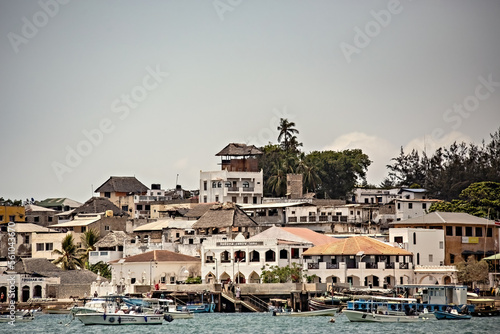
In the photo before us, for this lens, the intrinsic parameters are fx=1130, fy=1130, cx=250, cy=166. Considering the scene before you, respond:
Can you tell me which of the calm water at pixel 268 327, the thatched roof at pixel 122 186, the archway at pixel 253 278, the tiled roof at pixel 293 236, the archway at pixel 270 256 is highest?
the thatched roof at pixel 122 186

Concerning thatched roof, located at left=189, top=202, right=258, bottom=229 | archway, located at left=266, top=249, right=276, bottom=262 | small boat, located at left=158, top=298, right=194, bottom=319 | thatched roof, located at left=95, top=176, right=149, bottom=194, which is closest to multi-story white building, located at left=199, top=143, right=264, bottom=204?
thatched roof, located at left=95, top=176, right=149, bottom=194

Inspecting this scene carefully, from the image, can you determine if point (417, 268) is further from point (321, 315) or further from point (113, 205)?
point (113, 205)

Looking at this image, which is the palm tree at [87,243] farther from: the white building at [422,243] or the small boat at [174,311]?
the white building at [422,243]

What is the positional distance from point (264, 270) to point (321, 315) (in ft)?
37.0

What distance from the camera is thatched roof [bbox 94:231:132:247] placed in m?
104

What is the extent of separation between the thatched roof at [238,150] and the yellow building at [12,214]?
22710 millimetres

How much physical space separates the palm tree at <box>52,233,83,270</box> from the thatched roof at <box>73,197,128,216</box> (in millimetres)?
13008

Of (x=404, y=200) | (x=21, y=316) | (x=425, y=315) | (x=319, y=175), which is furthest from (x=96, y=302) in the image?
(x=319, y=175)

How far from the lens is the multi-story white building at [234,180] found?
124 metres

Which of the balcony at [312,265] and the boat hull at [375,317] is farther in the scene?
the balcony at [312,265]

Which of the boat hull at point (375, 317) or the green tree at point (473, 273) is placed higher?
the green tree at point (473, 273)

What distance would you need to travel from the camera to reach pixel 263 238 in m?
95.6

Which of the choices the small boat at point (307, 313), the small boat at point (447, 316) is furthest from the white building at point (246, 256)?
the small boat at point (447, 316)

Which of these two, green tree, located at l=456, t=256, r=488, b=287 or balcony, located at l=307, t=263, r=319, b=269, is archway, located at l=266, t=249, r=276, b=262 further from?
green tree, located at l=456, t=256, r=488, b=287
